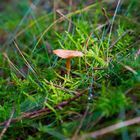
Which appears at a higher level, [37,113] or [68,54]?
[68,54]

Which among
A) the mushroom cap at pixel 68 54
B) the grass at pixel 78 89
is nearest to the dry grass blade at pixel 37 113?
the grass at pixel 78 89

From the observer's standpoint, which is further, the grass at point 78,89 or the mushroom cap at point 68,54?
the mushroom cap at point 68,54

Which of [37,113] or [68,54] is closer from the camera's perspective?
[37,113]

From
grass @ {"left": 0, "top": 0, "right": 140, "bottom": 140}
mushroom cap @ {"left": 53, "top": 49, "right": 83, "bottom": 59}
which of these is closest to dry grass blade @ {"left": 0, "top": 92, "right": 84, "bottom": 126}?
grass @ {"left": 0, "top": 0, "right": 140, "bottom": 140}

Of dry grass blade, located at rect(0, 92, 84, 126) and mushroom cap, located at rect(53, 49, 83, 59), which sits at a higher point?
mushroom cap, located at rect(53, 49, 83, 59)

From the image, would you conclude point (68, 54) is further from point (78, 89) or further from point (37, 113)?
point (37, 113)

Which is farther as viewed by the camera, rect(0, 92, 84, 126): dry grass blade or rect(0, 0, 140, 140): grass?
rect(0, 92, 84, 126): dry grass blade

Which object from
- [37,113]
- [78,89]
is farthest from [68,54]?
[37,113]

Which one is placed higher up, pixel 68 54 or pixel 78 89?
pixel 68 54

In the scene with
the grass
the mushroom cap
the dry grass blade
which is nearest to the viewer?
the grass

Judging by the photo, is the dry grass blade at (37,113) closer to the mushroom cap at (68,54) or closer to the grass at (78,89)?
the grass at (78,89)

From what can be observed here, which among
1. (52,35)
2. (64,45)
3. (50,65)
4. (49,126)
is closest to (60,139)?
(49,126)

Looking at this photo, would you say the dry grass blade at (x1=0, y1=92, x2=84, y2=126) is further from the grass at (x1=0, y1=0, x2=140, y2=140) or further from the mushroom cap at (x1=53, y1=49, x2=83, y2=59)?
the mushroom cap at (x1=53, y1=49, x2=83, y2=59)
